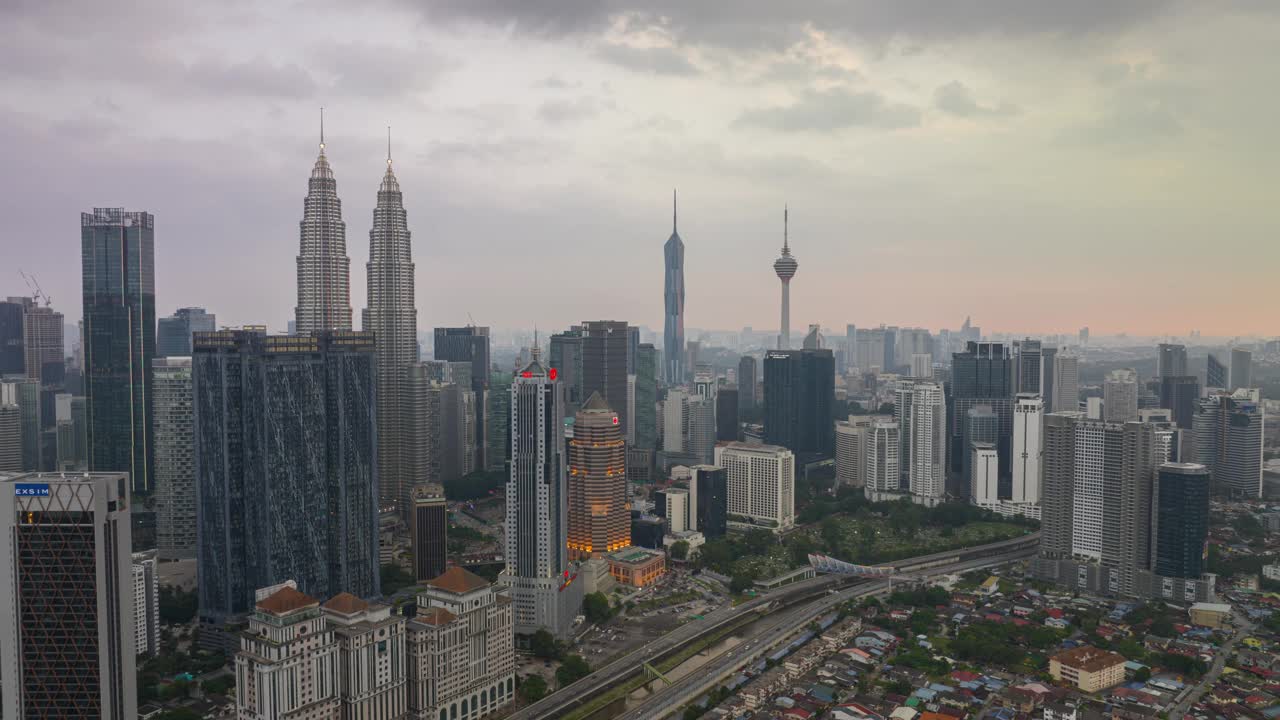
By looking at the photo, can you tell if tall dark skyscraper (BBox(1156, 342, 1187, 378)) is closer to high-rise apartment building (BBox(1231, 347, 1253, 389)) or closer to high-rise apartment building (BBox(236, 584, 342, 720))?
high-rise apartment building (BBox(1231, 347, 1253, 389))

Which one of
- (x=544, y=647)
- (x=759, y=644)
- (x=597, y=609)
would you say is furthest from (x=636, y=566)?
(x=544, y=647)

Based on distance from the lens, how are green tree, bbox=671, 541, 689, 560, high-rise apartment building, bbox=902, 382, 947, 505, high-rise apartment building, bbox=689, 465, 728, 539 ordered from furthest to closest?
high-rise apartment building, bbox=902, 382, 947, 505 → high-rise apartment building, bbox=689, 465, 728, 539 → green tree, bbox=671, 541, 689, 560

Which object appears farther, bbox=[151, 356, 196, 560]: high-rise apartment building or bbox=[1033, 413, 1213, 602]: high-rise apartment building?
bbox=[151, 356, 196, 560]: high-rise apartment building

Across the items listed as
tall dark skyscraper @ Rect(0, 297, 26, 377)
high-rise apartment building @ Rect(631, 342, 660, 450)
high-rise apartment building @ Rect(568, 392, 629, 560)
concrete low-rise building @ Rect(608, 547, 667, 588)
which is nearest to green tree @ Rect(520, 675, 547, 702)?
concrete low-rise building @ Rect(608, 547, 667, 588)

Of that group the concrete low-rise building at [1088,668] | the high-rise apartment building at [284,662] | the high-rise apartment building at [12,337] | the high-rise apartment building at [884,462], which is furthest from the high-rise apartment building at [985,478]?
the high-rise apartment building at [12,337]

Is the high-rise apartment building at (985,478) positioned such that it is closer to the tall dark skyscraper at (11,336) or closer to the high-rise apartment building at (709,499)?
the high-rise apartment building at (709,499)

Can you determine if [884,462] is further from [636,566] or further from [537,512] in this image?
[537,512]
